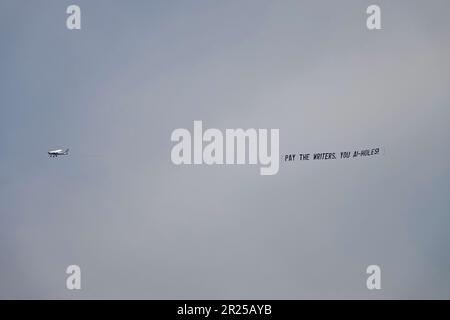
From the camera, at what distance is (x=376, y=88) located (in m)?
2.14

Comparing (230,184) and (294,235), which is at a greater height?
(230,184)

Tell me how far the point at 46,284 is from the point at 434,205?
1.79m

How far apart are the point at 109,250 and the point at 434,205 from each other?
1481 mm

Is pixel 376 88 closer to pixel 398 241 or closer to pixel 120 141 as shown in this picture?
pixel 398 241

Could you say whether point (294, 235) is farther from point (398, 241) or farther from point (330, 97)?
point (330, 97)

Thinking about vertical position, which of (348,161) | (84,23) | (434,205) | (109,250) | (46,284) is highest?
(84,23)
